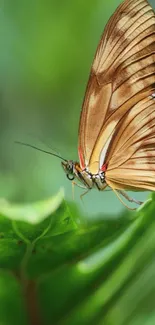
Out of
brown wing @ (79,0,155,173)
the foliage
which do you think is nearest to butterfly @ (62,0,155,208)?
brown wing @ (79,0,155,173)

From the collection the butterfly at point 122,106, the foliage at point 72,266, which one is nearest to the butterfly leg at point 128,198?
the butterfly at point 122,106

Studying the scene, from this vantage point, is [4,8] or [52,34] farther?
[4,8]

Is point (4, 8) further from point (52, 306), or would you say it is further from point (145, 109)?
point (52, 306)

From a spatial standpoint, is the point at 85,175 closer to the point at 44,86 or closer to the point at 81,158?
the point at 81,158

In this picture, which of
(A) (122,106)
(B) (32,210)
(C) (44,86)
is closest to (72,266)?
(B) (32,210)

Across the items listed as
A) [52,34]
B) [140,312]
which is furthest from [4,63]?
[140,312]

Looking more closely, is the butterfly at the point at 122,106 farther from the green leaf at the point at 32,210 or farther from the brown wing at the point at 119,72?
the green leaf at the point at 32,210
